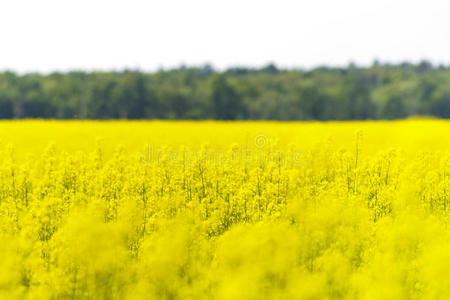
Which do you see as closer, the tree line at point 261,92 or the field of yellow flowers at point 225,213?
the field of yellow flowers at point 225,213

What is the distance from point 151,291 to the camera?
21.7 feet

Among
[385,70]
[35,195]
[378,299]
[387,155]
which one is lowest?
[378,299]

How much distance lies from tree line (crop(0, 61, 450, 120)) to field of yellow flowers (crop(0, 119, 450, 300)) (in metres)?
24.0

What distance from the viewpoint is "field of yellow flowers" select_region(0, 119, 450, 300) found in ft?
21.9

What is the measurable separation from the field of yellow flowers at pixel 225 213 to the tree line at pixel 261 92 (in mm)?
23998

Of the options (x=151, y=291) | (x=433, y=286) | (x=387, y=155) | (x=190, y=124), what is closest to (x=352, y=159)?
(x=387, y=155)

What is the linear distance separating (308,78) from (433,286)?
60569 mm

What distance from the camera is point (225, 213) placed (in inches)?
286

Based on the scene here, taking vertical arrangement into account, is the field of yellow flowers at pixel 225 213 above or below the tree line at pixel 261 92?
below

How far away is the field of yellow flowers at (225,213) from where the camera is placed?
6.68m

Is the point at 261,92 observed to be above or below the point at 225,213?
above

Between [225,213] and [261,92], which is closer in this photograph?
[225,213]

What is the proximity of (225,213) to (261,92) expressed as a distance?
165 ft

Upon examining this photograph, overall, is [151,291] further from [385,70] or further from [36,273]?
[385,70]
